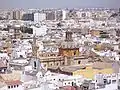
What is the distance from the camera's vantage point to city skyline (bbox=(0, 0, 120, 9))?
207 cm

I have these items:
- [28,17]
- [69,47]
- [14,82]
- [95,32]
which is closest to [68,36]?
[69,47]

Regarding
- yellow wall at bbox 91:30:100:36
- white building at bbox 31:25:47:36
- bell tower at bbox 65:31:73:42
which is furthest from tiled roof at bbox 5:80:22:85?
yellow wall at bbox 91:30:100:36

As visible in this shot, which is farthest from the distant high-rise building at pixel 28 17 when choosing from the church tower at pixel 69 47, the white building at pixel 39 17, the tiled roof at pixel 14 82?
the tiled roof at pixel 14 82

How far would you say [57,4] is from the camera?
223 centimetres

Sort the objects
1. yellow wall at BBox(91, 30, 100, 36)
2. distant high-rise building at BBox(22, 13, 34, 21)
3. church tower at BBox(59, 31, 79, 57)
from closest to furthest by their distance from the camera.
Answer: distant high-rise building at BBox(22, 13, 34, 21) < church tower at BBox(59, 31, 79, 57) < yellow wall at BBox(91, 30, 100, 36)

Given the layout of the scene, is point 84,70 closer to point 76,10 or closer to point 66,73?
point 66,73

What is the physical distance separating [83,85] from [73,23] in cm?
Result: 48

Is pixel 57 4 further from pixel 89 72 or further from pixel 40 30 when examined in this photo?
pixel 89 72

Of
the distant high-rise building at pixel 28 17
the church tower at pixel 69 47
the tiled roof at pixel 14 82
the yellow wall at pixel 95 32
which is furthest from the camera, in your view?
the yellow wall at pixel 95 32

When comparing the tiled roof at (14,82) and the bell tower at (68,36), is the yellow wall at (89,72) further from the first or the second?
the tiled roof at (14,82)

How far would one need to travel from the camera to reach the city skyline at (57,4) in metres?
2.07

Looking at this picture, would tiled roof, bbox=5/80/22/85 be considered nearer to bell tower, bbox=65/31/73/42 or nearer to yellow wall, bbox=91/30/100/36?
bell tower, bbox=65/31/73/42

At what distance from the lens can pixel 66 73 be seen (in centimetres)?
222

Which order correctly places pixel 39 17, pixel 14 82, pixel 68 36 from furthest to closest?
pixel 68 36 → pixel 39 17 → pixel 14 82
